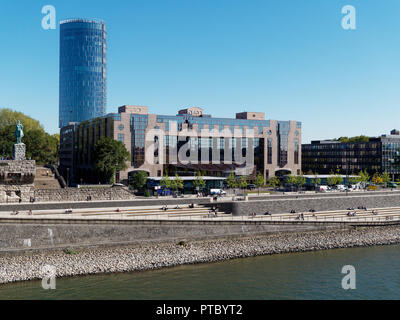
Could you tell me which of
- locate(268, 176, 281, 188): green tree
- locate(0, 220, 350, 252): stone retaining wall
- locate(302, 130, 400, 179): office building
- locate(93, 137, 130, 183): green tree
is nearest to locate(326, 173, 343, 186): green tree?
locate(268, 176, 281, 188): green tree

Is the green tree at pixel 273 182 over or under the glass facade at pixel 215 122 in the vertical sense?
under

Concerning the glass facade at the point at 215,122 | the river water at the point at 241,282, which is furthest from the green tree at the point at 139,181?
the river water at the point at 241,282

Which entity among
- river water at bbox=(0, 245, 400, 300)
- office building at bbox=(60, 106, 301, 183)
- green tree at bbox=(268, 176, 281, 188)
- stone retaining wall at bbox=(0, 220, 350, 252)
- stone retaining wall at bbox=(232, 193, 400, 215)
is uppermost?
office building at bbox=(60, 106, 301, 183)

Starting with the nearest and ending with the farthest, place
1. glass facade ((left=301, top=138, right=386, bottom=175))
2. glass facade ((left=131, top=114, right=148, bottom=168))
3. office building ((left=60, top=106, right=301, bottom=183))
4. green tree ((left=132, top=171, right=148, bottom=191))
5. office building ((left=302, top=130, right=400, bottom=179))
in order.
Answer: green tree ((left=132, top=171, right=148, bottom=191)) < glass facade ((left=131, top=114, right=148, bottom=168)) < office building ((left=60, top=106, right=301, bottom=183)) < office building ((left=302, top=130, right=400, bottom=179)) < glass facade ((left=301, top=138, right=386, bottom=175))

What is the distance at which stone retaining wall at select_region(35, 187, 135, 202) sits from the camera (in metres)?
62.9

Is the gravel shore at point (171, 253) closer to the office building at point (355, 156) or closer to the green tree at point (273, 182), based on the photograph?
the green tree at point (273, 182)

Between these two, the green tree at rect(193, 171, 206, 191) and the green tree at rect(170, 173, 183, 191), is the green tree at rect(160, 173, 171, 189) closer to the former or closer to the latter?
the green tree at rect(170, 173, 183, 191)

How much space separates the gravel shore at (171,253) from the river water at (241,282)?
5.02ft

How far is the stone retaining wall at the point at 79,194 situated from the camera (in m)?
62.9

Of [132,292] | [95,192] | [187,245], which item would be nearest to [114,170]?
[95,192]

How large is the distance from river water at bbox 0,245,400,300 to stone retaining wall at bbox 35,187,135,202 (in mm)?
22739

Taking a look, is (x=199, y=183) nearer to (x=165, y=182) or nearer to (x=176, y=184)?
(x=176, y=184)

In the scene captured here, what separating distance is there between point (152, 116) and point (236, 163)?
2486 cm

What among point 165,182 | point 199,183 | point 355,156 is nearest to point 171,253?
point 165,182
